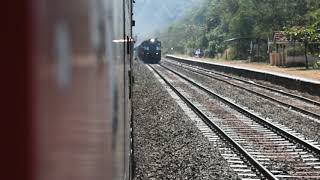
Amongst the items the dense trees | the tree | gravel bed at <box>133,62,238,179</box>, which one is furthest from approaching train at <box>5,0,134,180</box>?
the dense trees

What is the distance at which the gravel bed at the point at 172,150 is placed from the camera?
8.20 metres

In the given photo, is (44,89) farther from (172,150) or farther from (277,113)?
(277,113)

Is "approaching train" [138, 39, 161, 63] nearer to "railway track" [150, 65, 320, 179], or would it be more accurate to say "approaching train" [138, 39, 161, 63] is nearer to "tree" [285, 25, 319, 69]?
"tree" [285, 25, 319, 69]

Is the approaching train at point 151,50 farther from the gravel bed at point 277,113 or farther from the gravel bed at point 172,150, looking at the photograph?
the gravel bed at point 172,150

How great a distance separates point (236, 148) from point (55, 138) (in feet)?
30.2

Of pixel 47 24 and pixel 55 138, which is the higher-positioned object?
pixel 47 24

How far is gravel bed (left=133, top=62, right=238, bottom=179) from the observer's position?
8.20 meters

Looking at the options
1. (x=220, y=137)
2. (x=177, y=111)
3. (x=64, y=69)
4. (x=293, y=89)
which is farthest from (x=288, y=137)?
(x=293, y=89)

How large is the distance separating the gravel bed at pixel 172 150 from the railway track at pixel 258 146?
0.26 meters

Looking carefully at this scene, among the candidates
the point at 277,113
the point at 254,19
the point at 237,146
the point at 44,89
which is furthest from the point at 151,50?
the point at 44,89

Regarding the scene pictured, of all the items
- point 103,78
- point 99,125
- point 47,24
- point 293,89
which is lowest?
point 293,89

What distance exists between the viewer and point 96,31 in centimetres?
132

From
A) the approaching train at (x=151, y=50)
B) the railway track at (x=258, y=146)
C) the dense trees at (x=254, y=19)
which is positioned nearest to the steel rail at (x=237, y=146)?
the railway track at (x=258, y=146)

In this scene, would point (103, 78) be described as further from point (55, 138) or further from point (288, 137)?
point (288, 137)
